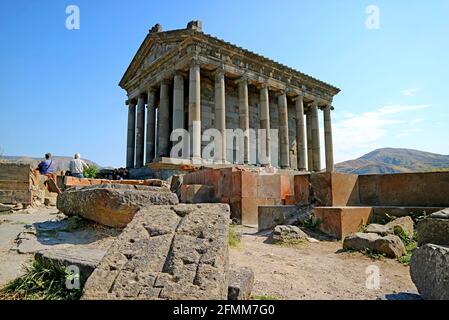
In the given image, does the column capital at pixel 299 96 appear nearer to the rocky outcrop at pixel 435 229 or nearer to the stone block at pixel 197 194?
the stone block at pixel 197 194

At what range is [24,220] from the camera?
21.7 feet

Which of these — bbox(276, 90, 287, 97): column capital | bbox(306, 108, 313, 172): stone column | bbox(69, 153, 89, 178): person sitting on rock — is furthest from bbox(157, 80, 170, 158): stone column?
bbox(306, 108, 313, 172): stone column

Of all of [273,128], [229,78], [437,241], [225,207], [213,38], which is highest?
[213,38]

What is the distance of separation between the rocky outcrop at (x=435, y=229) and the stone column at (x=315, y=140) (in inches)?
996

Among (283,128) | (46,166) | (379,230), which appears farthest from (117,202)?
(283,128)

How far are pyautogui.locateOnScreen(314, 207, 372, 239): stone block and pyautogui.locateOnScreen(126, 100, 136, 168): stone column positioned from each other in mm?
21992

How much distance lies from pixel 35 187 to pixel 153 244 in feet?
27.3

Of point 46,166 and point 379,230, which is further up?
point 46,166

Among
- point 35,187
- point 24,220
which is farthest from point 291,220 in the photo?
point 35,187

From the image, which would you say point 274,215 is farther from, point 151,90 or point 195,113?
point 151,90

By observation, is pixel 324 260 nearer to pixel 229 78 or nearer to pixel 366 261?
pixel 366 261

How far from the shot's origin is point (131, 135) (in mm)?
26781

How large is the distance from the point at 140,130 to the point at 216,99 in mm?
8411

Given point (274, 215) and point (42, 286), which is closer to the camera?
point (42, 286)
